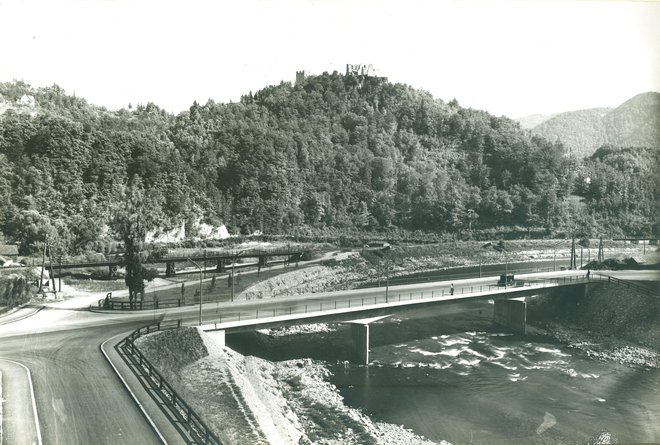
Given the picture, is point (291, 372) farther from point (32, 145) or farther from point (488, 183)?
point (488, 183)

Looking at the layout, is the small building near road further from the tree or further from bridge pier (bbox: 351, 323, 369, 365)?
bridge pier (bbox: 351, 323, 369, 365)

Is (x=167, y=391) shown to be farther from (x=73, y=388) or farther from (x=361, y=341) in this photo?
(x=361, y=341)

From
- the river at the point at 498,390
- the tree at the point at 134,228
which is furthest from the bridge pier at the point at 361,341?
the tree at the point at 134,228

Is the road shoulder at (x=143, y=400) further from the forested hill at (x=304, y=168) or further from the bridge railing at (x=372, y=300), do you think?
the forested hill at (x=304, y=168)

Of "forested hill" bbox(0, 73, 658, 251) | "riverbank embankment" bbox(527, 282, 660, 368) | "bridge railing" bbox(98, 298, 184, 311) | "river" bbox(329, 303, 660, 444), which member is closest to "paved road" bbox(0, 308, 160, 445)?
"bridge railing" bbox(98, 298, 184, 311)

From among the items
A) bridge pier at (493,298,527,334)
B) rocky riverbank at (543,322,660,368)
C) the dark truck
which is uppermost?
the dark truck

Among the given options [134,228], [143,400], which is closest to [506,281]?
[134,228]
